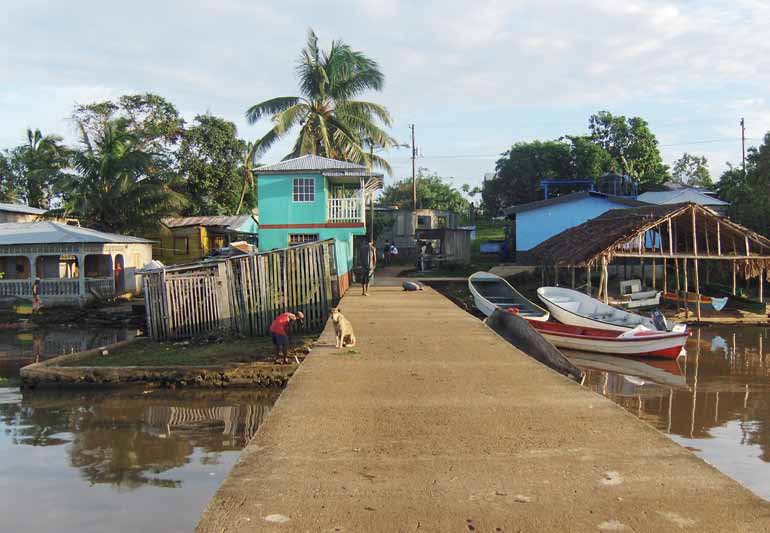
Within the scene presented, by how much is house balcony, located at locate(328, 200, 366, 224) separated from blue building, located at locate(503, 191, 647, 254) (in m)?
11.2

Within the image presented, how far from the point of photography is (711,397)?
1270 centimetres

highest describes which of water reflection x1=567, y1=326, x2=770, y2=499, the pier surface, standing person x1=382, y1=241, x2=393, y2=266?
standing person x1=382, y1=241, x2=393, y2=266

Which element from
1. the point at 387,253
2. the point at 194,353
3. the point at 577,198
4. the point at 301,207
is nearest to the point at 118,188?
the point at 301,207

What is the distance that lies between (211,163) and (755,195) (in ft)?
94.0

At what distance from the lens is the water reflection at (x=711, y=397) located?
911 cm

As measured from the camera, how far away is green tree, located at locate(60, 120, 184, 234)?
29859mm

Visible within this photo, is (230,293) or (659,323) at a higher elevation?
(230,293)

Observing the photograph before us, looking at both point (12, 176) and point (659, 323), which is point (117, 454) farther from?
point (12, 176)

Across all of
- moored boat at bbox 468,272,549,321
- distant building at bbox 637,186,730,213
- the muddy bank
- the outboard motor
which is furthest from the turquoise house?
distant building at bbox 637,186,730,213

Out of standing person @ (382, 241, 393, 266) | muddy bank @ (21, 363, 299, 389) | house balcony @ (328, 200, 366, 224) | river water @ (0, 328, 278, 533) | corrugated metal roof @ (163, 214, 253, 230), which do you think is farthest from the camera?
standing person @ (382, 241, 393, 266)

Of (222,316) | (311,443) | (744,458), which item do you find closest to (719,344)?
(744,458)

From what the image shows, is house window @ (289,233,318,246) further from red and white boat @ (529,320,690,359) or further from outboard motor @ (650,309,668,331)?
outboard motor @ (650,309,668,331)

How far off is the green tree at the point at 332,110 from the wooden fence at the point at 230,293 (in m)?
12.5

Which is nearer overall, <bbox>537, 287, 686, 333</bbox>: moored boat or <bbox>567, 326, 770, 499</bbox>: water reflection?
<bbox>567, 326, 770, 499</bbox>: water reflection
